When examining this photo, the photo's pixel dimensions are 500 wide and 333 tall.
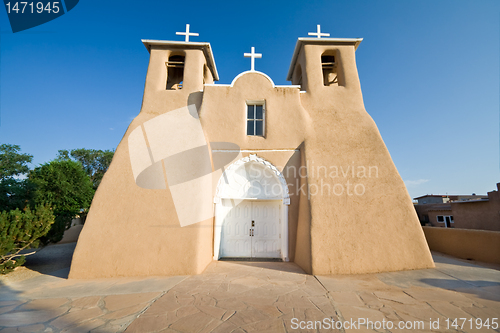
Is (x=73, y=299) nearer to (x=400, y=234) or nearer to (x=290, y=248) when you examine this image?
(x=290, y=248)

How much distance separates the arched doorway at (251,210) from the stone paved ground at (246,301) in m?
1.94

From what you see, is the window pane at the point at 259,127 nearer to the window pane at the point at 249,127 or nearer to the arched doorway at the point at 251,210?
the window pane at the point at 249,127

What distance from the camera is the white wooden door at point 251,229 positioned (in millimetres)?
8438

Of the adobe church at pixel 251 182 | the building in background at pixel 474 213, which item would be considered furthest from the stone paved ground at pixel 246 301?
the building in background at pixel 474 213

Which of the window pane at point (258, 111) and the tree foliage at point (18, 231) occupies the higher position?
the window pane at point (258, 111)

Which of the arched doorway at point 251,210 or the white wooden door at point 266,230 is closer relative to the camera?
the arched doorway at point 251,210

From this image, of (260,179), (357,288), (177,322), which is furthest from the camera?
(260,179)

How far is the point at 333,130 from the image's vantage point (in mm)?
8055

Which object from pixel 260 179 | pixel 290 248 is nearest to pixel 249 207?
pixel 260 179

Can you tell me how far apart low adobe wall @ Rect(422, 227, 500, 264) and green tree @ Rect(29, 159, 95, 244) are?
60.1 ft

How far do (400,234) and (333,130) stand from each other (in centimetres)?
401

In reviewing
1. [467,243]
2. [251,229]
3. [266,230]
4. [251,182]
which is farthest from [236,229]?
[467,243]

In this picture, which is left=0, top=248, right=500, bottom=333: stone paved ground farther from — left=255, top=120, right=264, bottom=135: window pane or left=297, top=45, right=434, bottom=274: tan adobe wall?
left=255, top=120, right=264, bottom=135: window pane

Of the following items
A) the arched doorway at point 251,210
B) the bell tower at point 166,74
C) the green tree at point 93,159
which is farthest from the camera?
the green tree at point 93,159
